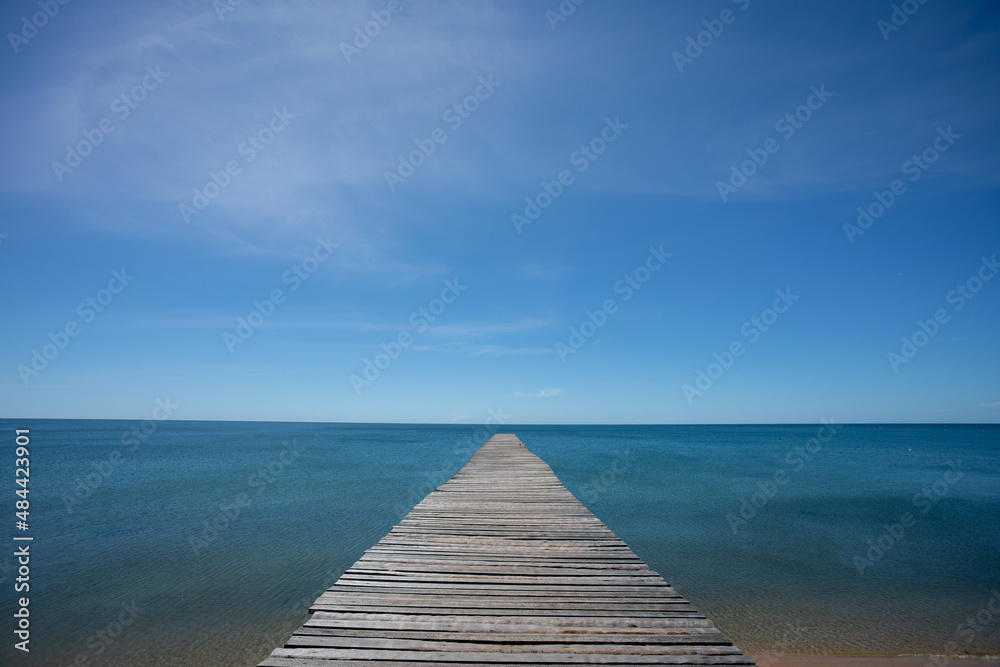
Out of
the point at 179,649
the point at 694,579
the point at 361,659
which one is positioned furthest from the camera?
the point at 694,579

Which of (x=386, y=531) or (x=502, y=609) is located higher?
(x=386, y=531)

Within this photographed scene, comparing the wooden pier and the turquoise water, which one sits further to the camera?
the turquoise water

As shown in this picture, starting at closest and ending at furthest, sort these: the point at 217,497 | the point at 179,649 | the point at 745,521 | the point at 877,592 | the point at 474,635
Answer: the point at 474,635
the point at 179,649
the point at 877,592
the point at 745,521
the point at 217,497

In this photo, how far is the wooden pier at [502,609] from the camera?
330 centimetres

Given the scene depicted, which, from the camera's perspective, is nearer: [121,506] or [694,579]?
[694,579]

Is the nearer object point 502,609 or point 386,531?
point 502,609

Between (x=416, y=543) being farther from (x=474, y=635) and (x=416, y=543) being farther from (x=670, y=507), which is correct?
(x=670, y=507)

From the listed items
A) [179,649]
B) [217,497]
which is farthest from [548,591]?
[217,497]

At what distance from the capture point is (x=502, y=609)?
399 cm

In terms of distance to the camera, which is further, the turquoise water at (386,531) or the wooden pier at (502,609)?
the turquoise water at (386,531)

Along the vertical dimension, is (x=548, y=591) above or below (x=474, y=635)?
above

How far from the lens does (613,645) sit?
11.2ft

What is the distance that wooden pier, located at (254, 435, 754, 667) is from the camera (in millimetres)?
3301

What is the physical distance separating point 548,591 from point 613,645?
1.04 m
